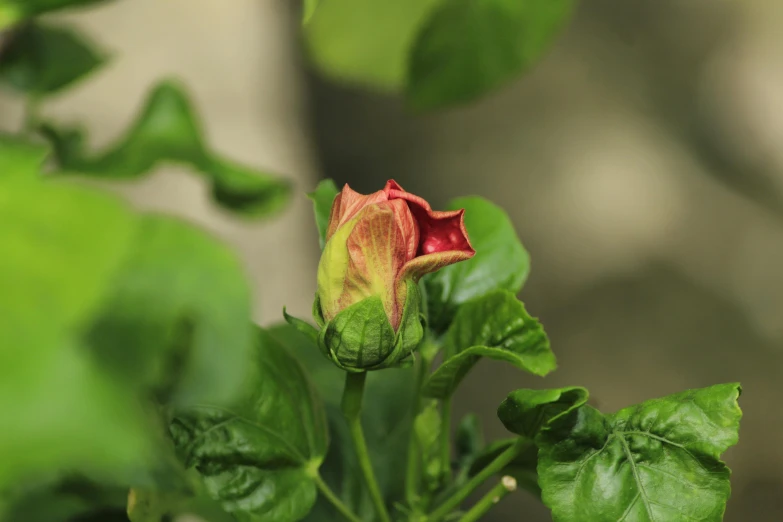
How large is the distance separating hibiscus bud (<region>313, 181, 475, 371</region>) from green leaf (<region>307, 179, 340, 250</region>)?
5 cm

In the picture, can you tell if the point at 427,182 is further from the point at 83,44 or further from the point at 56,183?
the point at 56,183

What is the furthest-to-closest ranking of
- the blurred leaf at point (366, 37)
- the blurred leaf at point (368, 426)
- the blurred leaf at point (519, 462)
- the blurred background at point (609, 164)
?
the blurred background at point (609, 164) < the blurred leaf at point (366, 37) < the blurred leaf at point (368, 426) < the blurred leaf at point (519, 462)

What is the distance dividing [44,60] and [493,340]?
0.64 metres

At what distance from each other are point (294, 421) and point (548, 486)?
155mm

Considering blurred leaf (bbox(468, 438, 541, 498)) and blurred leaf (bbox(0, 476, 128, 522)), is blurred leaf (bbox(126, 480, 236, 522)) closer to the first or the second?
blurred leaf (bbox(0, 476, 128, 522))

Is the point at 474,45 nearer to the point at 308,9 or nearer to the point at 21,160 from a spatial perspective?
the point at 308,9

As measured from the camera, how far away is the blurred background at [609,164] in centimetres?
146

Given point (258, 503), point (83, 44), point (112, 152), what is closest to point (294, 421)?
point (258, 503)

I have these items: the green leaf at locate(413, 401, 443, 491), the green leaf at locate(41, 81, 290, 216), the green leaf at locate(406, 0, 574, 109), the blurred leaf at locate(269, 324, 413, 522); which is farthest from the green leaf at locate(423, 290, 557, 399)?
the green leaf at locate(406, 0, 574, 109)

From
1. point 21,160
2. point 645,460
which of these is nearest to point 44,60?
point 21,160

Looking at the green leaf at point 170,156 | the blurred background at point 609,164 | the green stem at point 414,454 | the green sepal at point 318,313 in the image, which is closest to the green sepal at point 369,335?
the green sepal at point 318,313

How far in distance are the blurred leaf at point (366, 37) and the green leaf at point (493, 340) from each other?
0.58m

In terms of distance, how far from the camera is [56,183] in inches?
8.9

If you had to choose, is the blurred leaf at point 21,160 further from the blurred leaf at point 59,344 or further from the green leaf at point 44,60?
the green leaf at point 44,60
